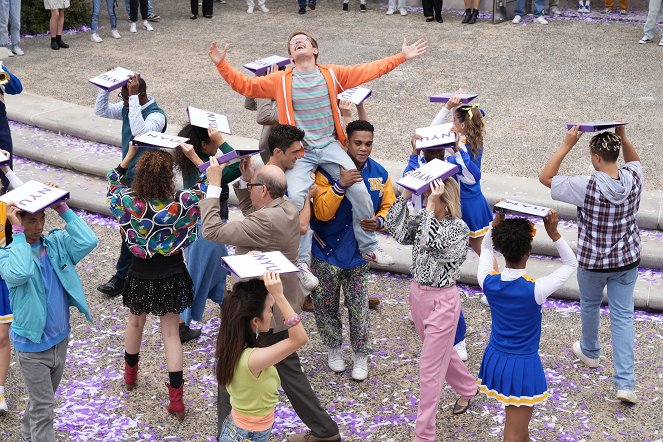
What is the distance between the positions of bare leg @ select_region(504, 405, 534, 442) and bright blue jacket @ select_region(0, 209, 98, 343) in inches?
104

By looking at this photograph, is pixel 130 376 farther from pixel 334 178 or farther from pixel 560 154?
pixel 560 154

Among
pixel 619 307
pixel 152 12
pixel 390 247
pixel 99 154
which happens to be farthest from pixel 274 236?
pixel 152 12

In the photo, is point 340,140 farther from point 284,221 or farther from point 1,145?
point 1,145

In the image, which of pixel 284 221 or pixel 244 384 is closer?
pixel 244 384

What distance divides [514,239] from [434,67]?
8.06m

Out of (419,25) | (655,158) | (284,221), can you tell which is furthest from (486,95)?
(284,221)

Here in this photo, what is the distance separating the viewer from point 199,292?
23.2 feet

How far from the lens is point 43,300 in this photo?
5523mm

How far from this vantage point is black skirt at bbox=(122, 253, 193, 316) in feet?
20.1

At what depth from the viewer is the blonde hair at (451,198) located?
579 centimetres

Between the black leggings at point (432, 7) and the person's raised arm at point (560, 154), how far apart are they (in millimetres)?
9516

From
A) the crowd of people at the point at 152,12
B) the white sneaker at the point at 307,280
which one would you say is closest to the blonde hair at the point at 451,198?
the white sneaker at the point at 307,280

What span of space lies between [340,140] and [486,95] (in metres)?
5.24

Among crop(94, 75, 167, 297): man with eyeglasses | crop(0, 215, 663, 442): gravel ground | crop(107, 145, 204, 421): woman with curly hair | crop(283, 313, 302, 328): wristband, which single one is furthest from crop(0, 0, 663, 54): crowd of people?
crop(283, 313, 302, 328): wristband
